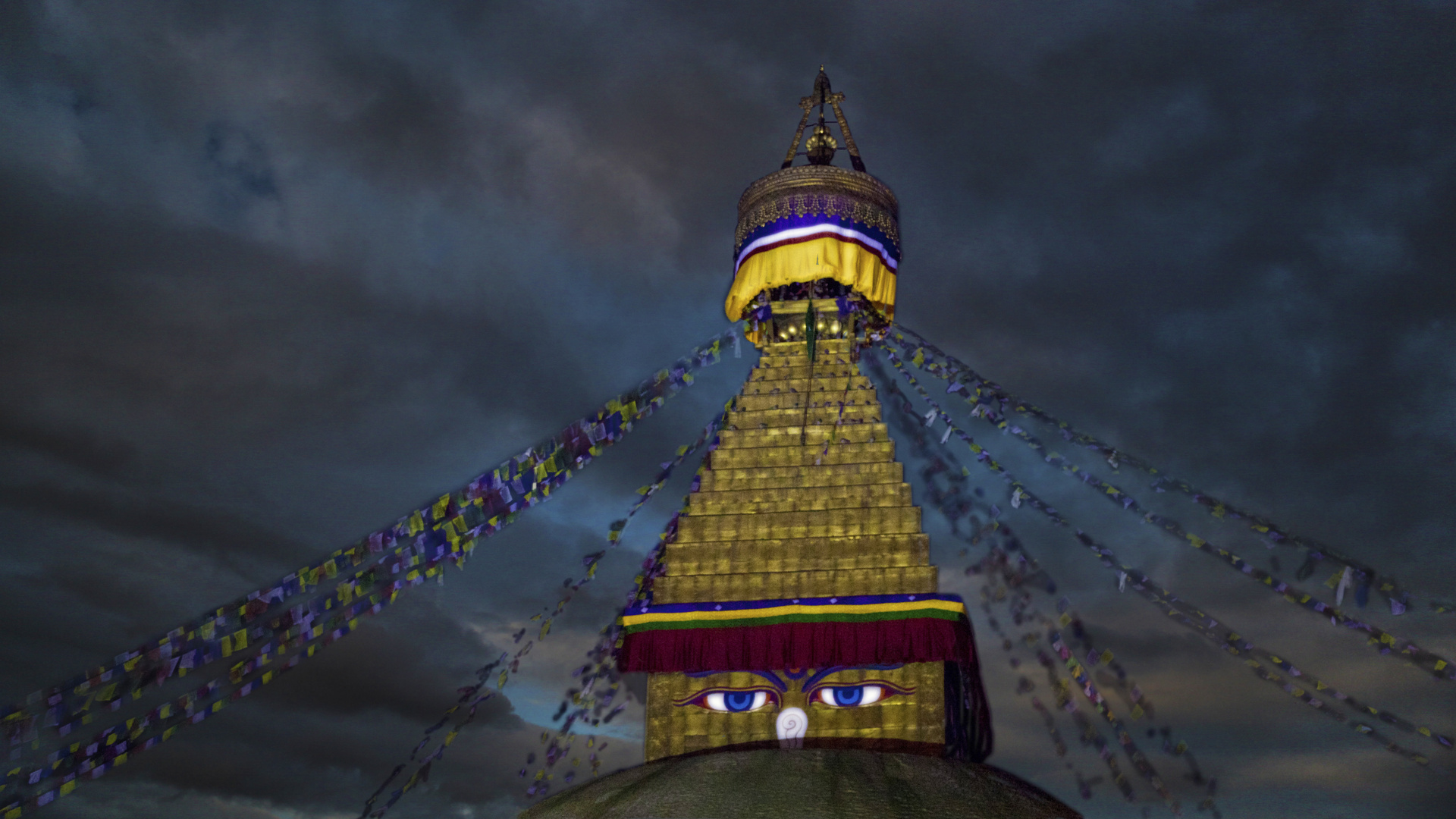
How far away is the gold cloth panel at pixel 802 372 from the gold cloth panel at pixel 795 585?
333 cm

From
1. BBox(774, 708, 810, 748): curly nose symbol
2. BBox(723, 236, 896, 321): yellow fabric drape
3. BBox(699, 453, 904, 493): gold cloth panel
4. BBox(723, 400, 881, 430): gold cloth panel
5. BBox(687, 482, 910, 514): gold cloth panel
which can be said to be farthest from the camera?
BBox(723, 236, 896, 321): yellow fabric drape

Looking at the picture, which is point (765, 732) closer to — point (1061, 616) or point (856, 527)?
point (856, 527)

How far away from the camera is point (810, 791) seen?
24.8ft

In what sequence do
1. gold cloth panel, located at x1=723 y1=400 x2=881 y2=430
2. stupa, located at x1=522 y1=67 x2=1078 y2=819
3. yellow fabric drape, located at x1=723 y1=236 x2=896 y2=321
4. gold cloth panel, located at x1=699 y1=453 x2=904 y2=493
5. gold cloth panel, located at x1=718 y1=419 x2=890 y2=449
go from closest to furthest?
1. stupa, located at x1=522 y1=67 x2=1078 y2=819
2. gold cloth panel, located at x1=699 y1=453 x2=904 y2=493
3. gold cloth panel, located at x1=718 y1=419 x2=890 y2=449
4. gold cloth panel, located at x1=723 y1=400 x2=881 y2=430
5. yellow fabric drape, located at x1=723 y1=236 x2=896 y2=321

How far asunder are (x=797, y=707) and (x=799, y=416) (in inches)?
159

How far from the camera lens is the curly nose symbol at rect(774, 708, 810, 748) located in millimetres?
10508

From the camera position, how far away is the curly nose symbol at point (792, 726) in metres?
10.5

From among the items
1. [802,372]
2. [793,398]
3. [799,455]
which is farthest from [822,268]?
[799,455]

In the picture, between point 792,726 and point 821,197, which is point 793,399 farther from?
point 792,726

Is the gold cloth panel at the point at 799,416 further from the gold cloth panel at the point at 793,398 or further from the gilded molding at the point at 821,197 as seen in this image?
the gilded molding at the point at 821,197

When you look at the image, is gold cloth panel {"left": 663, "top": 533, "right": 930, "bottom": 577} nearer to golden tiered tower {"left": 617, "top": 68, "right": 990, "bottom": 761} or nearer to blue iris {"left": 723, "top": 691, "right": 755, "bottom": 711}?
golden tiered tower {"left": 617, "top": 68, "right": 990, "bottom": 761}

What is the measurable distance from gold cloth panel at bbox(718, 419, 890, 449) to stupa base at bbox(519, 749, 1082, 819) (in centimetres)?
493

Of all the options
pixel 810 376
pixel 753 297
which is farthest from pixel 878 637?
pixel 753 297

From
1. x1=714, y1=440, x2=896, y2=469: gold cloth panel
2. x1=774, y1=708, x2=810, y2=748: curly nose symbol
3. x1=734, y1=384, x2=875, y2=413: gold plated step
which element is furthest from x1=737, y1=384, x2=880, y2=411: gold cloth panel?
x1=774, y1=708, x2=810, y2=748: curly nose symbol
